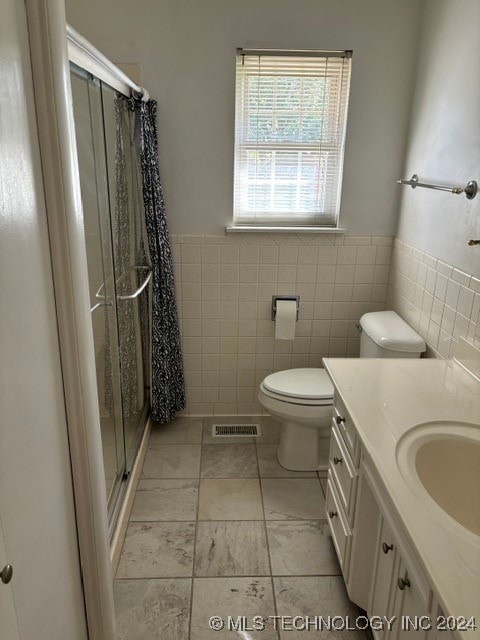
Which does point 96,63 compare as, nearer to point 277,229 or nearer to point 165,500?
point 277,229

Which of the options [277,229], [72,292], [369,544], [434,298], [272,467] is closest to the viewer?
[72,292]

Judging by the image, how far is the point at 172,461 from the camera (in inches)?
107

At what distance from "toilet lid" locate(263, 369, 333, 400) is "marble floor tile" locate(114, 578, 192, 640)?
3.28ft

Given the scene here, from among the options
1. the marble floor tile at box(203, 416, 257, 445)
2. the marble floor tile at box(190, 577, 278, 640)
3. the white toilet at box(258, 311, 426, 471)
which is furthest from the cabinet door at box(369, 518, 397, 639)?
the marble floor tile at box(203, 416, 257, 445)

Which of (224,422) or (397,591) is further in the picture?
(224,422)

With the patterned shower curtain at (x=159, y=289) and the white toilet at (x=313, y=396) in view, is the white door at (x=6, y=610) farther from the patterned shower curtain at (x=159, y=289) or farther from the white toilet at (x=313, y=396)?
the patterned shower curtain at (x=159, y=289)

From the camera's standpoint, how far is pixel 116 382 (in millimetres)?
2273

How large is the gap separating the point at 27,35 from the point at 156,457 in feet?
7.28

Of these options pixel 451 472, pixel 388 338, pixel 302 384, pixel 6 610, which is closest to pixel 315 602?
pixel 451 472

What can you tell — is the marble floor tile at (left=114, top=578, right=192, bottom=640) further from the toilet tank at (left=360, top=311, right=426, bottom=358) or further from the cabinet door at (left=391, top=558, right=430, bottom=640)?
the toilet tank at (left=360, top=311, right=426, bottom=358)

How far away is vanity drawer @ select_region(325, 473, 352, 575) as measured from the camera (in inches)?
69.7

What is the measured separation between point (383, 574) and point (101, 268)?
1502 millimetres

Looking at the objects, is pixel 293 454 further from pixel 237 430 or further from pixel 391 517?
pixel 391 517

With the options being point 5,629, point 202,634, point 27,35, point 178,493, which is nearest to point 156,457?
point 178,493
